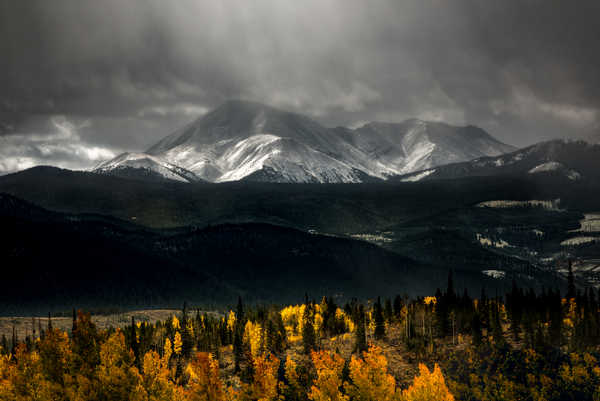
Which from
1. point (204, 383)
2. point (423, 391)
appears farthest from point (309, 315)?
point (204, 383)

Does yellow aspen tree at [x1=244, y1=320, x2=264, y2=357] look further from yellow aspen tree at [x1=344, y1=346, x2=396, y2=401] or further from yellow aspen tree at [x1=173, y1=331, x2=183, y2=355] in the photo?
yellow aspen tree at [x1=344, y1=346, x2=396, y2=401]

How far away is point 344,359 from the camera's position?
148750 mm

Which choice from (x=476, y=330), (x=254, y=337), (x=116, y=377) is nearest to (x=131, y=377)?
(x=116, y=377)

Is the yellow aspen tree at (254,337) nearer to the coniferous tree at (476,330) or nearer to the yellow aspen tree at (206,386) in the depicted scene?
the coniferous tree at (476,330)

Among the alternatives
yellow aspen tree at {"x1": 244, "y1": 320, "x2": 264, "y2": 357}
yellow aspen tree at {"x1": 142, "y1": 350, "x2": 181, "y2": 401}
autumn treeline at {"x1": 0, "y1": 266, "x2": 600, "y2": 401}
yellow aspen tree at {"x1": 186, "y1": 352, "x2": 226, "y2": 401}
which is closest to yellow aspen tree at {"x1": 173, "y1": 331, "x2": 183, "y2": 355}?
autumn treeline at {"x1": 0, "y1": 266, "x2": 600, "y2": 401}

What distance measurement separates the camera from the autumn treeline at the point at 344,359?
71.7 m

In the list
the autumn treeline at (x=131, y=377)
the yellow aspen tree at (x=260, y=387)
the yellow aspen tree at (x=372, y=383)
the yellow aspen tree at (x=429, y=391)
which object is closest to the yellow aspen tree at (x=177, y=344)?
the autumn treeline at (x=131, y=377)

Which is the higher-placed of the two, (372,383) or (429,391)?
(372,383)

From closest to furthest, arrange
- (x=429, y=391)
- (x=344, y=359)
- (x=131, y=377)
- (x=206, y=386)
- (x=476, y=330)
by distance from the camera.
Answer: (x=131, y=377), (x=206, y=386), (x=429, y=391), (x=344, y=359), (x=476, y=330)

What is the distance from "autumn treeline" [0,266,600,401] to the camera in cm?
7169

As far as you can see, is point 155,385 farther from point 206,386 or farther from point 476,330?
point 476,330

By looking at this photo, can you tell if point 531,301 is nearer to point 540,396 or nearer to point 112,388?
point 540,396

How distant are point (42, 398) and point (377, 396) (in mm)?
47980

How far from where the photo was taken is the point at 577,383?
131 meters
